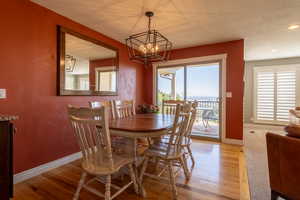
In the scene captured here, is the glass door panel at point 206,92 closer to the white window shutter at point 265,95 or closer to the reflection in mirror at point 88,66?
the reflection in mirror at point 88,66

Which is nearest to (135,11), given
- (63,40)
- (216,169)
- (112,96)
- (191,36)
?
(63,40)

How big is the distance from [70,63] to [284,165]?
308 centimetres

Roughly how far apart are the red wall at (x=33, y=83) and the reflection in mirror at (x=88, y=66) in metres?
0.23

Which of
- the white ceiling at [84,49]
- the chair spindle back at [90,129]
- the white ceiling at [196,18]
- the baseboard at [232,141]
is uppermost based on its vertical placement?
the white ceiling at [196,18]

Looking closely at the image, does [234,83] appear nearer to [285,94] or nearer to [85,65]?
[285,94]

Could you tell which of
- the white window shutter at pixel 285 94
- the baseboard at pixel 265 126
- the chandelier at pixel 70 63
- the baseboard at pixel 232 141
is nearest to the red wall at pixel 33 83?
the chandelier at pixel 70 63

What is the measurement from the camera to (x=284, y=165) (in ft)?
4.29

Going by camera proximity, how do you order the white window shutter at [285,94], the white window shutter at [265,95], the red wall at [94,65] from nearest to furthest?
the red wall at [94,65]
the white window shutter at [285,94]
the white window shutter at [265,95]

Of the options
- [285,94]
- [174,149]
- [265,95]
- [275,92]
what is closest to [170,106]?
[174,149]

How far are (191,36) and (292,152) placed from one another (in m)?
2.89

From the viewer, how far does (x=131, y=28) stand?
3.07m

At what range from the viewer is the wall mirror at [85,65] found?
2.57 meters

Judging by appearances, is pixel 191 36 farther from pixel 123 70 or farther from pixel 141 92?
pixel 141 92

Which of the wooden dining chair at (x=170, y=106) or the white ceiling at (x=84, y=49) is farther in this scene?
the wooden dining chair at (x=170, y=106)
